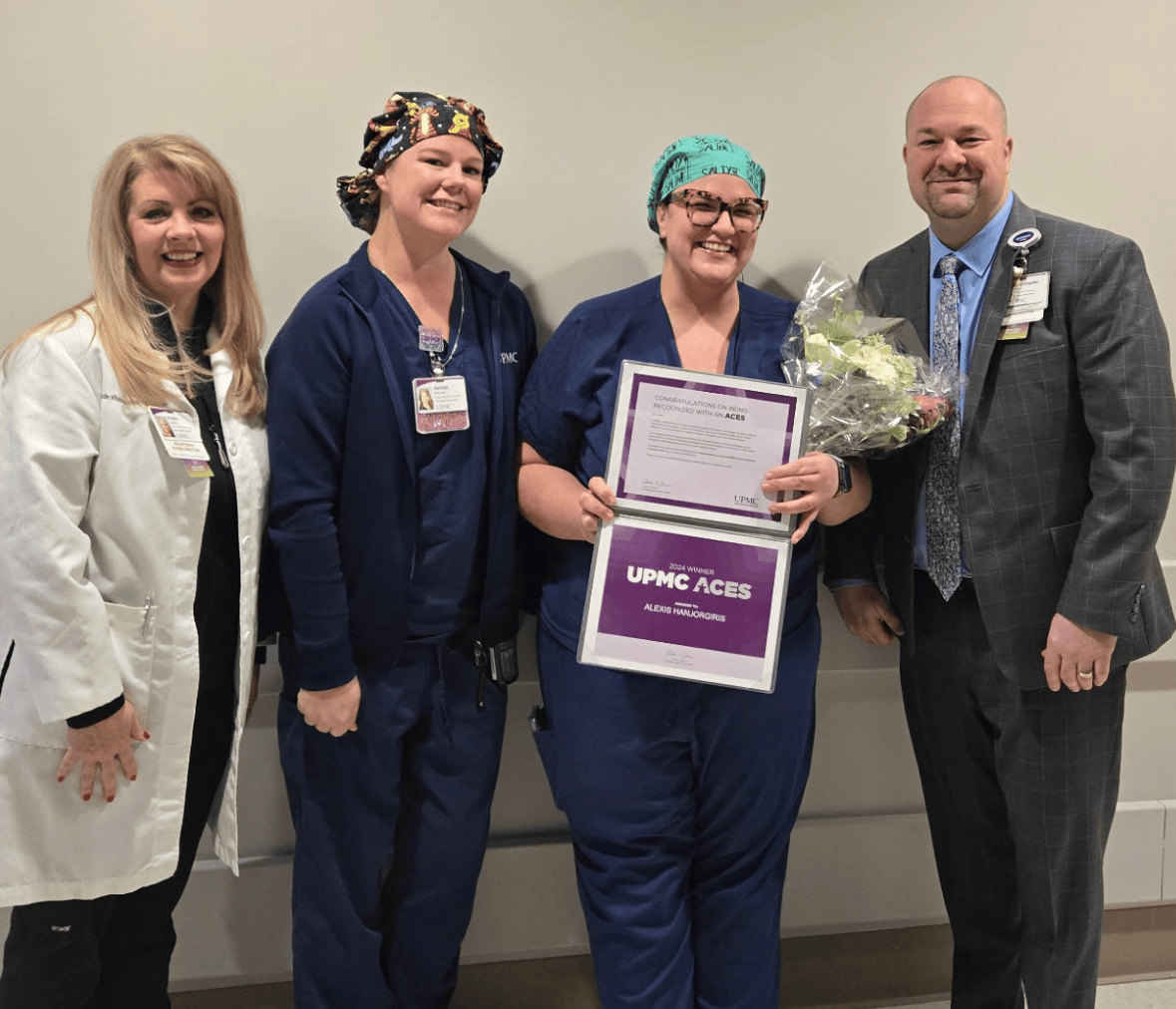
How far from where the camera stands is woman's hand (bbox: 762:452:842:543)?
68.2 inches

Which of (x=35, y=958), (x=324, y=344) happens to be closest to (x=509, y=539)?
(x=324, y=344)

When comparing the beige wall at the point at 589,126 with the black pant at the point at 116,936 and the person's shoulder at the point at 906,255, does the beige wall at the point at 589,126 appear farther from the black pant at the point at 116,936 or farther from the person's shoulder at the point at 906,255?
the black pant at the point at 116,936

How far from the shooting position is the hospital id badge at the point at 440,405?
1.82 m

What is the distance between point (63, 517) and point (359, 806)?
31.1 inches

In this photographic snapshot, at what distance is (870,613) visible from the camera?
2178mm

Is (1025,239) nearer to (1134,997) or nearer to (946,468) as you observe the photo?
(946,468)

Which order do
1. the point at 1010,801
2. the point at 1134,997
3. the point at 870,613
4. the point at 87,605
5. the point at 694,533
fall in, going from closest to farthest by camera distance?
the point at 87,605 < the point at 694,533 < the point at 1010,801 < the point at 870,613 < the point at 1134,997

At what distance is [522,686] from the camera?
2342 millimetres

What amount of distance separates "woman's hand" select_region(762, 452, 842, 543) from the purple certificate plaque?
2.7 inches

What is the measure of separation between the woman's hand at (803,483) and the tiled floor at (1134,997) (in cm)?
156

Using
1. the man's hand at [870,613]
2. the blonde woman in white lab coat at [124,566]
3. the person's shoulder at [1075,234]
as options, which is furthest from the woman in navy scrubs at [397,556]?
the person's shoulder at [1075,234]

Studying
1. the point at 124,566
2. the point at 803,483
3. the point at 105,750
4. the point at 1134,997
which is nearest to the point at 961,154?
the point at 803,483

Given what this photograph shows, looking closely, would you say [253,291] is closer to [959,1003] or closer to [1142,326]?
[1142,326]

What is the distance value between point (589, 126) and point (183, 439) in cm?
117
